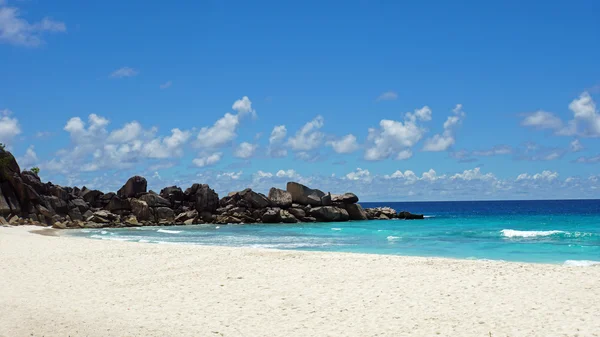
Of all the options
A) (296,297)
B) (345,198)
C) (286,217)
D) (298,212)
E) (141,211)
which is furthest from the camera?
(345,198)

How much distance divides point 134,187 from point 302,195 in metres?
21.4

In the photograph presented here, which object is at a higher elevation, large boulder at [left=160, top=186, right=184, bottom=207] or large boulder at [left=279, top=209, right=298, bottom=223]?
large boulder at [left=160, top=186, right=184, bottom=207]

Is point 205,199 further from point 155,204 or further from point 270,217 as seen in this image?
point 270,217

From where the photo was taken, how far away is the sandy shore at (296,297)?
11.4 m

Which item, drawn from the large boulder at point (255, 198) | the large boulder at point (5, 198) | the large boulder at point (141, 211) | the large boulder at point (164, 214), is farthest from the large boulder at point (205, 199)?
the large boulder at point (5, 198)

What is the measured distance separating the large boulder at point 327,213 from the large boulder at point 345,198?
3.27m

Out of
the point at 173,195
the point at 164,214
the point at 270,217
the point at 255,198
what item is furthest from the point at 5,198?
the point at 270,217

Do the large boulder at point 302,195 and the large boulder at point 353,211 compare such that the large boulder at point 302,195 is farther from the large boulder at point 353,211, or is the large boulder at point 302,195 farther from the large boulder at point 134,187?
the large boulder at point 134,187

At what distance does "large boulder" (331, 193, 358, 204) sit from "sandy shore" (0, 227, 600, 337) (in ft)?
182

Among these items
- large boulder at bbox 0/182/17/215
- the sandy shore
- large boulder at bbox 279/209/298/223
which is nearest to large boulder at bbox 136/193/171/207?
large boulder at bbox 279/209/298/223

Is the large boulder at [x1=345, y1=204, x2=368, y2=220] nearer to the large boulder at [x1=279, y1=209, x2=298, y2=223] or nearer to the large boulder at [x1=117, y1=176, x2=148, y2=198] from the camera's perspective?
the large boulder at [x1=279, y1=209, x2=298, y2=223]

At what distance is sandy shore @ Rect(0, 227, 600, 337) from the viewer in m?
11.4

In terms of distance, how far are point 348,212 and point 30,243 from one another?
51.6 metres

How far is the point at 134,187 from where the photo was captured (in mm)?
71188
